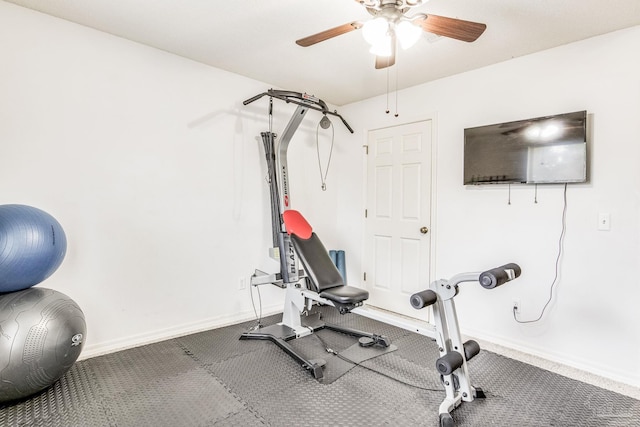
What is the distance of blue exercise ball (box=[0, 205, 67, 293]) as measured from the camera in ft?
5.83

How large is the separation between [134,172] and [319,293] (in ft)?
5.80

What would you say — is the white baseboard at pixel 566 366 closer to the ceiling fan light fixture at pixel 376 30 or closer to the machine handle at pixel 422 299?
the machine handle at pixel 422 299

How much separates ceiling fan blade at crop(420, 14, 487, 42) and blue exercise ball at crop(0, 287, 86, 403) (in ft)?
8.35

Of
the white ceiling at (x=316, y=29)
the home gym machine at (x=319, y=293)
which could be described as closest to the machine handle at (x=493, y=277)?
the home gym machine at (x=319, y=293)

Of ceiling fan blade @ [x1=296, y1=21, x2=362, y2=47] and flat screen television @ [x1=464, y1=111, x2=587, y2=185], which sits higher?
ceiling fan blade @ [x1=296, y1=21, x2=362, y2=47]

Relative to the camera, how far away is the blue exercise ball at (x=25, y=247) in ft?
5.83

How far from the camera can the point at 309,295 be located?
2789mm

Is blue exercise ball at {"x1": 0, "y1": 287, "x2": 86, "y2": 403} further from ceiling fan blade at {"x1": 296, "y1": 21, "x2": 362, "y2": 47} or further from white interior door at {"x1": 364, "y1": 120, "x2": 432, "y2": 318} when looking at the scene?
white interior door at {"x1": 364, "y1": 120, "x2": 432, "y2": 318}

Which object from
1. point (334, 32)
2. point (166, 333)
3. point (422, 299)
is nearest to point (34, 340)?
point (166, 333)

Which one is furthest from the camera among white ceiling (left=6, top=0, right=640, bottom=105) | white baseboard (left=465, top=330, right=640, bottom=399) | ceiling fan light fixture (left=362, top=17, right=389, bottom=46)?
white baseboard (left=465, top=330, right=640, bottom=399)

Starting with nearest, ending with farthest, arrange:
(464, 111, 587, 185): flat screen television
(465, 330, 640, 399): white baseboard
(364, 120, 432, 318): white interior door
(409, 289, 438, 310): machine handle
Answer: (409, 289, 438, 310): machine handle → (465, 330, 640, 399): white baseboard → (464, 111, 587, 185): flat screen television → (364, 120, 432, 318): white interior door

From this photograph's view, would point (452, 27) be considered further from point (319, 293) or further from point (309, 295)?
point (309, 295)

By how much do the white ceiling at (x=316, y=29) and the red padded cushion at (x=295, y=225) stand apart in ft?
4.43

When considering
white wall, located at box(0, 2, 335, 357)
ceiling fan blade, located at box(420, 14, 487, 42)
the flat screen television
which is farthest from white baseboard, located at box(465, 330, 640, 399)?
ceiling fan blade, located at box(420, 14, 487, 42)
